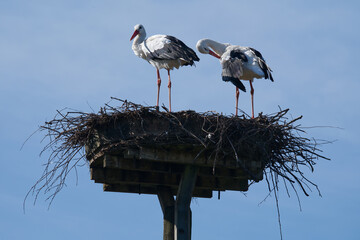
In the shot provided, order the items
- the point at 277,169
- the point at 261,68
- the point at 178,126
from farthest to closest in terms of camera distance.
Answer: the point at 261,68 → the point at 277,169 → the point at 178,126

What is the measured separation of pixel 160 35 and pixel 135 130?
126 inches

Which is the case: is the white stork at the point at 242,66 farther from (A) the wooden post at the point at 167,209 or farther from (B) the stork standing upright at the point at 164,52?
(A) the wooden post at the point at 167,209

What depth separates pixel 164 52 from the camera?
1136cm

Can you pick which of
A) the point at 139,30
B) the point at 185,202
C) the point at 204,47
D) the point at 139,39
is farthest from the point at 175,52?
the point at 185,202

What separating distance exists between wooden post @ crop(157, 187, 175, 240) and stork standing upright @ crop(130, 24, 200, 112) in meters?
1.63

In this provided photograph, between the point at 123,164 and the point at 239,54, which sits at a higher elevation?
the point at 239,54

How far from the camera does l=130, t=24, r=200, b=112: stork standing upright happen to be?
11.2 metres

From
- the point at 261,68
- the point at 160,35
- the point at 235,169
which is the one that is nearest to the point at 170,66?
the point at 160,35

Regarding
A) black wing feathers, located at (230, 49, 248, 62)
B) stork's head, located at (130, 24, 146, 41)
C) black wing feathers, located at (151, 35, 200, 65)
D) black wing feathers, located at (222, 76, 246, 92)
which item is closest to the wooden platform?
black wing feathers, located at (222, 76, 246, 92)

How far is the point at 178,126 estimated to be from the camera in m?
9.02

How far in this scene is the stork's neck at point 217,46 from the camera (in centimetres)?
1249

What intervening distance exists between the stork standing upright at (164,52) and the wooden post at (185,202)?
78.5 inches

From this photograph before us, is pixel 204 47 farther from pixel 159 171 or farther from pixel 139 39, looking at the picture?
pixel 159 171

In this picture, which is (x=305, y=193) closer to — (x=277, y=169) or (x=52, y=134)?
(x=277, y=169)
